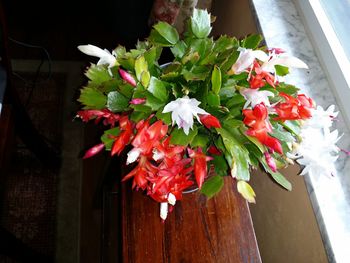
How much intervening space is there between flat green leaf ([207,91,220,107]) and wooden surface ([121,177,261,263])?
28cm

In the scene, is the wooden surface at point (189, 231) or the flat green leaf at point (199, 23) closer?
the flat green leaf at point (199, 23)

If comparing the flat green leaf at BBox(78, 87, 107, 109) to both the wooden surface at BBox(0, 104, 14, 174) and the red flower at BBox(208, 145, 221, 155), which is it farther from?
the wooden surface at BBox(0, 104, 14, 174)

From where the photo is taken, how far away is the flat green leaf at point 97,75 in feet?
2.14

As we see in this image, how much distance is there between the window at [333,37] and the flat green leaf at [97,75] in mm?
553

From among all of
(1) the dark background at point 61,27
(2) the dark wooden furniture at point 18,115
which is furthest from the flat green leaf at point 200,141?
(1) the dark background at point 61,27

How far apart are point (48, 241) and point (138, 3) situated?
1.01 meters

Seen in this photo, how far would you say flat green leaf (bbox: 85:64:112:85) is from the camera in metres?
0.65

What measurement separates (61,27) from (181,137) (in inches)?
63.1

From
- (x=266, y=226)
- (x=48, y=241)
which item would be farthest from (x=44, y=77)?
(x=266, y=226)

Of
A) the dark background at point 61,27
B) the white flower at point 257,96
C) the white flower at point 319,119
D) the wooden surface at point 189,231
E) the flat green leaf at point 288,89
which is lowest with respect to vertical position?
the dark background at point 61,27

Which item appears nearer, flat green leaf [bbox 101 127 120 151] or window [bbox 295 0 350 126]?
flat green leaf [bbox 101 127 120 151]

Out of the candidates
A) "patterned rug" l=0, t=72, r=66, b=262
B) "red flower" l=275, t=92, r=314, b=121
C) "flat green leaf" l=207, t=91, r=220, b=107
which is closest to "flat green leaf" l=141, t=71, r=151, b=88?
"flat green leaf" l=207, t=91, r=220, b=107

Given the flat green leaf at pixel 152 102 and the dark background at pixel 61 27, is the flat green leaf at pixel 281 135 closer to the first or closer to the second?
the flat green leaf at pixel 152 102

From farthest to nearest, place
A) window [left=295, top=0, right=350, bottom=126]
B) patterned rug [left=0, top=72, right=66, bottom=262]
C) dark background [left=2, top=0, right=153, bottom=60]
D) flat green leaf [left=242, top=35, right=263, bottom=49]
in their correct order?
dark background [left=2, top=0, right=153, bottom=60]
patterned rug [left=0, top=72, right=66, bottom=262]
window [left=295, top=0, right=350, bottom=126]
flat green leaf [left=242, top=35, right=263, bottom=49]
